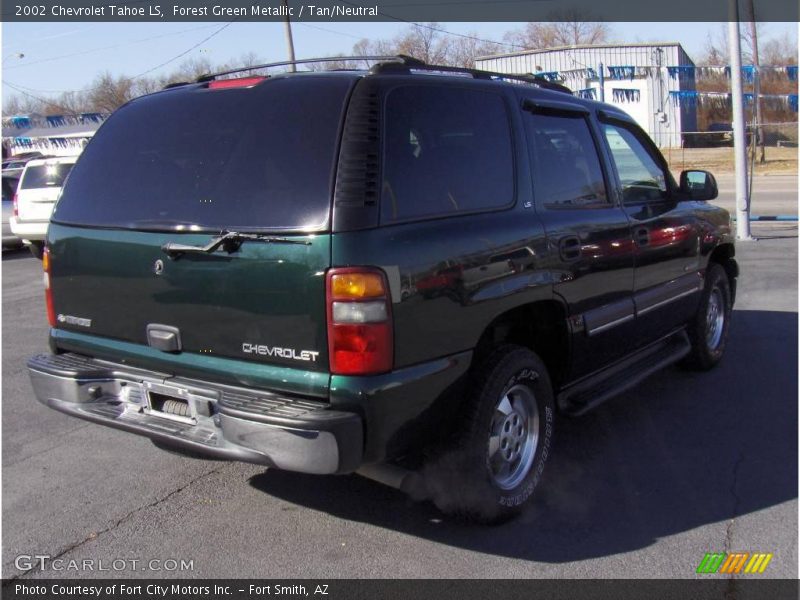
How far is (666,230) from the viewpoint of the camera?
519cm

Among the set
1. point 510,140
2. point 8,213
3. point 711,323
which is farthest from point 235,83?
point 8,213

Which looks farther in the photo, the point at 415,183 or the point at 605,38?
the point at 605,38

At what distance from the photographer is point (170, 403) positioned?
3.48 meters

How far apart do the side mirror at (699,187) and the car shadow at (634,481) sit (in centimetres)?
139

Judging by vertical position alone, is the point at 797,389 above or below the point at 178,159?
below

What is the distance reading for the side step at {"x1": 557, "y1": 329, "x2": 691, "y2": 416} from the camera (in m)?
4.30

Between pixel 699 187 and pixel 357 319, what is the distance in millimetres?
3611

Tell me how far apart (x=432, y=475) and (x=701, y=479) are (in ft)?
5.39

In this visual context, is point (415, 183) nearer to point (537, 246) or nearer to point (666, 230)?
point (537, 246)

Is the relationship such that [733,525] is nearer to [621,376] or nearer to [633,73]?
[621,376]

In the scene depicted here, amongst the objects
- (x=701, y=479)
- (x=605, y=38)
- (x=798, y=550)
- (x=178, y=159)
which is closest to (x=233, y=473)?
(x=178, y=159)

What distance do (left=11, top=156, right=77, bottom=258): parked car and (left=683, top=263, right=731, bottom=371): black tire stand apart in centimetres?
1118
